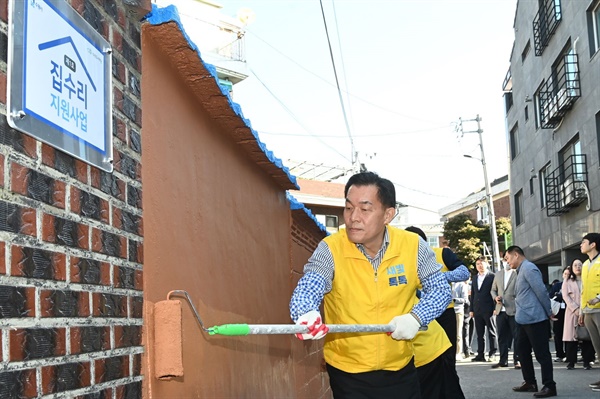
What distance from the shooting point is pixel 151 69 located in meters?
3.48

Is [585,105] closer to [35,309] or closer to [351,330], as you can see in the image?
[351,330]

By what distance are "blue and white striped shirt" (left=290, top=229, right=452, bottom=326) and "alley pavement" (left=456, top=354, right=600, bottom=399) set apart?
5.45 metres

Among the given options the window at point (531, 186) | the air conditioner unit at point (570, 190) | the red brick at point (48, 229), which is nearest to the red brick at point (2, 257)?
the red brick at point (48, 229)

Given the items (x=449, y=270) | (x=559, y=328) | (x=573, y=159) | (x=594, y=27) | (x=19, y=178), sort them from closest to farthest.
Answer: (x=19, y=178), (x=449, y=270), (x=559, y=328), (x=594, y=27), (x=573, y=159)

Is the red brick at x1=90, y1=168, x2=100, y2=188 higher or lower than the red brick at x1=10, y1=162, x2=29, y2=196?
above

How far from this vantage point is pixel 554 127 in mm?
22875

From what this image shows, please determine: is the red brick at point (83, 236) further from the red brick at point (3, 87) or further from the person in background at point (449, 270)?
the person in background at point (449, 270)

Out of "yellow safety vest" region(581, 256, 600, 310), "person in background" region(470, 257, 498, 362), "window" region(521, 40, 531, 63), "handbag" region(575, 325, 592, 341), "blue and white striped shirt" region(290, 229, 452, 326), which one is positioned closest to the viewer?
"blue and white striped shirt" region(290, 229, 452, 326)

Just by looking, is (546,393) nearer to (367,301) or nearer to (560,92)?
(367,301)

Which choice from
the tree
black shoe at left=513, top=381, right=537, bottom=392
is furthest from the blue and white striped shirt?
the tree

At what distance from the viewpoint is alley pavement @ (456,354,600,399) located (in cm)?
935

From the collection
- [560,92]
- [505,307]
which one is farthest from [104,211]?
[560,92]

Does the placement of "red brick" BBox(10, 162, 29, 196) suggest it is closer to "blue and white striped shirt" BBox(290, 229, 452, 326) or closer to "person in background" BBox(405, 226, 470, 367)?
"blue and white striped shirt" BBox(290, 229, 452, 326)

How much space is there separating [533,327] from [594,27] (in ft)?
38.8
